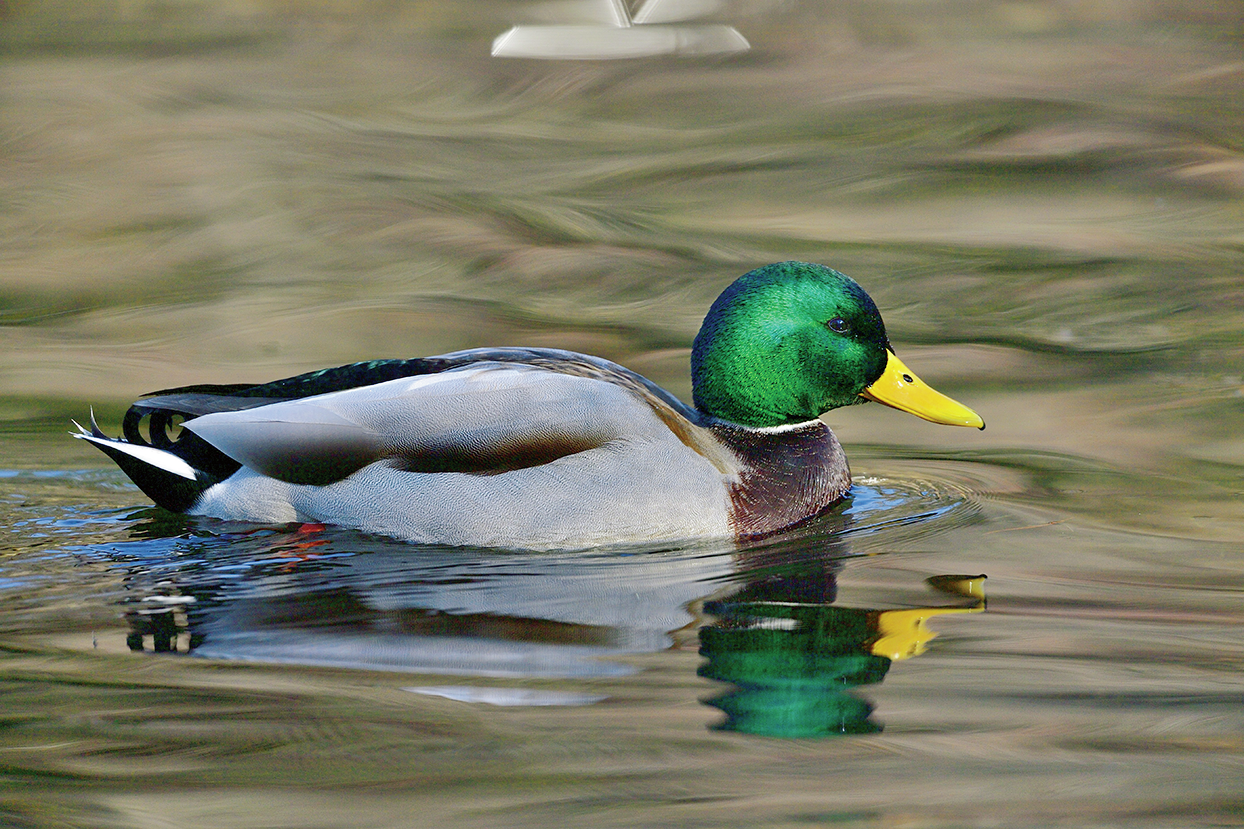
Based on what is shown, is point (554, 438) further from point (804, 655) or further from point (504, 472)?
point (804, 655)

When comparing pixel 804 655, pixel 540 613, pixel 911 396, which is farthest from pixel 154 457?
pixel 911 396

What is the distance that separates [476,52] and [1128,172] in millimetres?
5141

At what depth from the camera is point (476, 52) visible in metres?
12.8

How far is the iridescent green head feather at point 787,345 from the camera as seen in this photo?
5.79m

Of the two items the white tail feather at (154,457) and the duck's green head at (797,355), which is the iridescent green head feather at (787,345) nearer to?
the duck's green head at (797,355)

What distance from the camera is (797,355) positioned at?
5.84 metres

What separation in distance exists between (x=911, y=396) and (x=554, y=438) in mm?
1386

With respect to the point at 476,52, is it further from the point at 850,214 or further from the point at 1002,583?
the point at 1002,583

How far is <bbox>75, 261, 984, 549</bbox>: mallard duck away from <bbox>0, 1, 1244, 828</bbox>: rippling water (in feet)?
0.44

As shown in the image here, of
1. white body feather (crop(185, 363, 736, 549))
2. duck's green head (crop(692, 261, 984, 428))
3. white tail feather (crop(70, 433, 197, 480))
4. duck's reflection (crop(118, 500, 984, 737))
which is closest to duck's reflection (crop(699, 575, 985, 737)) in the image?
duck's reflection (crop(118, 500, 984, 737))

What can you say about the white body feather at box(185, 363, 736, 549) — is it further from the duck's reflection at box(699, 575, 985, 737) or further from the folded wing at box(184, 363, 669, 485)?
the duck's reflection at box(699, 575, 985, 737)

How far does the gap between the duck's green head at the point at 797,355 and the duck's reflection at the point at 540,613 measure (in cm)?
56

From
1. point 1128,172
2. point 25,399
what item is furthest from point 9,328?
point 1128,172

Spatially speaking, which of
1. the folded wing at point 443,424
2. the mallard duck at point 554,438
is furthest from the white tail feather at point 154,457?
the folded wing at point 443,424
